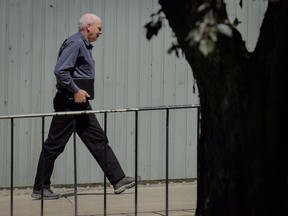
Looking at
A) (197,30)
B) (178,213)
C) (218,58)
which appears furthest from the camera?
(178,213)

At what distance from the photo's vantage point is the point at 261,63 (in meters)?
5.01

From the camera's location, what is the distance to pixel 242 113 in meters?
5.00

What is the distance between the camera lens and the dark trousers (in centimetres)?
857

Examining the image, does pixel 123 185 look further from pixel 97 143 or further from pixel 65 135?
pixel 65 135

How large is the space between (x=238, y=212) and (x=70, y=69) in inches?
144

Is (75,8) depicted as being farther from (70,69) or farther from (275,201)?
(275,201)

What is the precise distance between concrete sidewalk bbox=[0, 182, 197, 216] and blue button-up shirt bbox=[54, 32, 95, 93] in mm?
1146

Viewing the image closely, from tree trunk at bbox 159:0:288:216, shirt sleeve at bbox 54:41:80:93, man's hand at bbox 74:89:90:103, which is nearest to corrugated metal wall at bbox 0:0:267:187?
shirt sleeve at bbox 54:41:80:93

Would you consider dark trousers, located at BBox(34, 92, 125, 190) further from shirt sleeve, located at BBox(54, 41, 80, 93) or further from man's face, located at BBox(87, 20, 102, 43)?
man's face, located at BBox(87, 20, 102, 43)

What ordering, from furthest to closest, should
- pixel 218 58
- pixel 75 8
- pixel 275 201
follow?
pixel 75 8 < pixel 275 201 < pixel 218 58

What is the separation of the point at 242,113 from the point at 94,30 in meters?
3.93

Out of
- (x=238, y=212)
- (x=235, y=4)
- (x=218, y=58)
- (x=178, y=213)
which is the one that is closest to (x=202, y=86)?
(x=218, y=58)

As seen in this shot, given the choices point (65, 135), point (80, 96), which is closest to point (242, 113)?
point (80, 96)

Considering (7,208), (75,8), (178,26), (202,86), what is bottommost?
(7,208)
